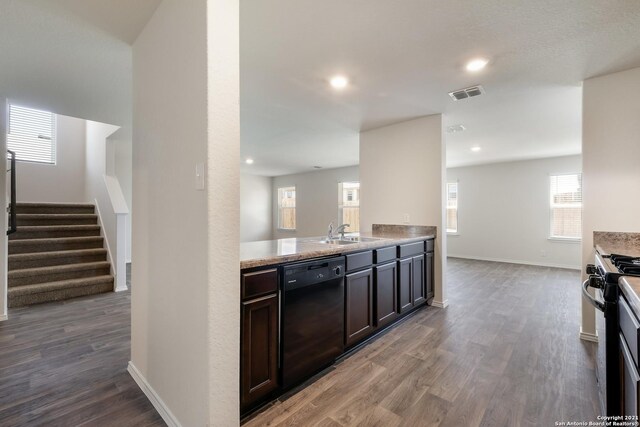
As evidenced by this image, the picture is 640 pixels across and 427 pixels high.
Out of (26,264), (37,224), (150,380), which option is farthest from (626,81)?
(37,224)

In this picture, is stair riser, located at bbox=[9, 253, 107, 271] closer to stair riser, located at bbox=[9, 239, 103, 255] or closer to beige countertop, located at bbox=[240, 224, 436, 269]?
stair riser, located at bbox=[9, 239, 103, 255]

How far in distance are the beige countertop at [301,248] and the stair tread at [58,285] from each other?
3.07 metres

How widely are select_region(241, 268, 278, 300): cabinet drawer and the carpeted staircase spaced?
3.76m

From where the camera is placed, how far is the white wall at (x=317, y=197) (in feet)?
26.5

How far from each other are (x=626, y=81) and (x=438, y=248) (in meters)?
2.26

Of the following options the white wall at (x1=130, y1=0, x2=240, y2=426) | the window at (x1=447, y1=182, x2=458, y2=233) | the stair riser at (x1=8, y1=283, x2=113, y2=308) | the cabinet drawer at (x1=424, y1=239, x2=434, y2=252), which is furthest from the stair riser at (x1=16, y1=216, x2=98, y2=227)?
the window at (x1=447, y1=182, x2=458, y2=233)

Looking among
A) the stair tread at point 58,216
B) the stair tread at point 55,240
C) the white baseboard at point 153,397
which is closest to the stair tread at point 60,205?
the stair tread at point 58,216

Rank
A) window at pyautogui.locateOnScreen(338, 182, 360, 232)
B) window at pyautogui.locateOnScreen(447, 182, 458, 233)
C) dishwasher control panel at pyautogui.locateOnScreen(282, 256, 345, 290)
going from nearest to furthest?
dishwasher control panel at pyautogui.locateOnScreen(282, 256, 345, 290) → window at pyautogui.locateOnScreen(447, 182, 458, 233) → window at pyautogui.locateOnScreen(338, 182, 360, 232)

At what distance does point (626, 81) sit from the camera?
2426 mm

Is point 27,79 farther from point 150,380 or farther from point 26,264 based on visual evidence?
point 150,380

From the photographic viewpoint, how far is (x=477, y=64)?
2.36m

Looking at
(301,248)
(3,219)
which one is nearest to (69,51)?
(3,219)

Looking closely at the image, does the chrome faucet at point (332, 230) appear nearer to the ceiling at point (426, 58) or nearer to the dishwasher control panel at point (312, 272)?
the dishwasher control panel at point (312, 272)

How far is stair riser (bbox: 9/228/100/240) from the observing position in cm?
421
